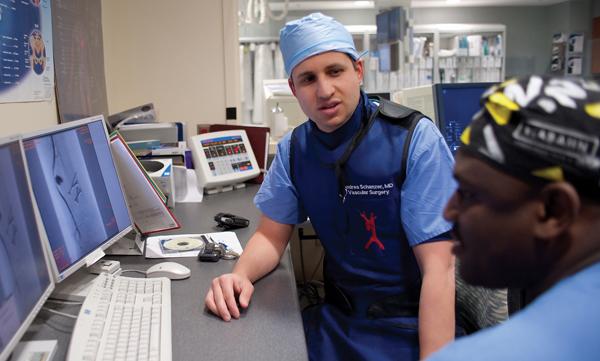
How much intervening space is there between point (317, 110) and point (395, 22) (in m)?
2.37

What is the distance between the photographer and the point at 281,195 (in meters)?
1.54

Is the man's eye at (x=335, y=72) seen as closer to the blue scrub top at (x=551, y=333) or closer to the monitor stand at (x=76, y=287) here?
the monitor stand at (x=76, y=287)

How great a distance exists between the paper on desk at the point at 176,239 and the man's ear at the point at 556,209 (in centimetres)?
112

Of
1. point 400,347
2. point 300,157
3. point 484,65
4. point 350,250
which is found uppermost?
point 484,65

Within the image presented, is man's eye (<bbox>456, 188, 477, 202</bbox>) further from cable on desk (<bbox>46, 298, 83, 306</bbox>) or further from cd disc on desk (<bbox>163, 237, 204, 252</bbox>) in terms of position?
cd disc on desk (<bbox>163, 237, 204, 252</bbox>)

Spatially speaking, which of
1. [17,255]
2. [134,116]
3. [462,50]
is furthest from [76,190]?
[462,50]

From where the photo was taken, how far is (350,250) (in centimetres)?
145

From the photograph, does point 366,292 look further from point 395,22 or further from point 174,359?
point 395,22

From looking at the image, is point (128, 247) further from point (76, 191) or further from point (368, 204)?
point (368, 204)

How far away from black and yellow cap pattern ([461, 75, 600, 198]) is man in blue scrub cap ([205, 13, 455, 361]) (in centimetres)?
73

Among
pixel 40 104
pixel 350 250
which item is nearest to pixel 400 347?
pixel 350 250

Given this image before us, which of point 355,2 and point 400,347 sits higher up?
point 355,2

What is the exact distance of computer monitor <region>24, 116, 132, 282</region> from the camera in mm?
1140

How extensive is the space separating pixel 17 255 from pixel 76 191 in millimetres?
361
